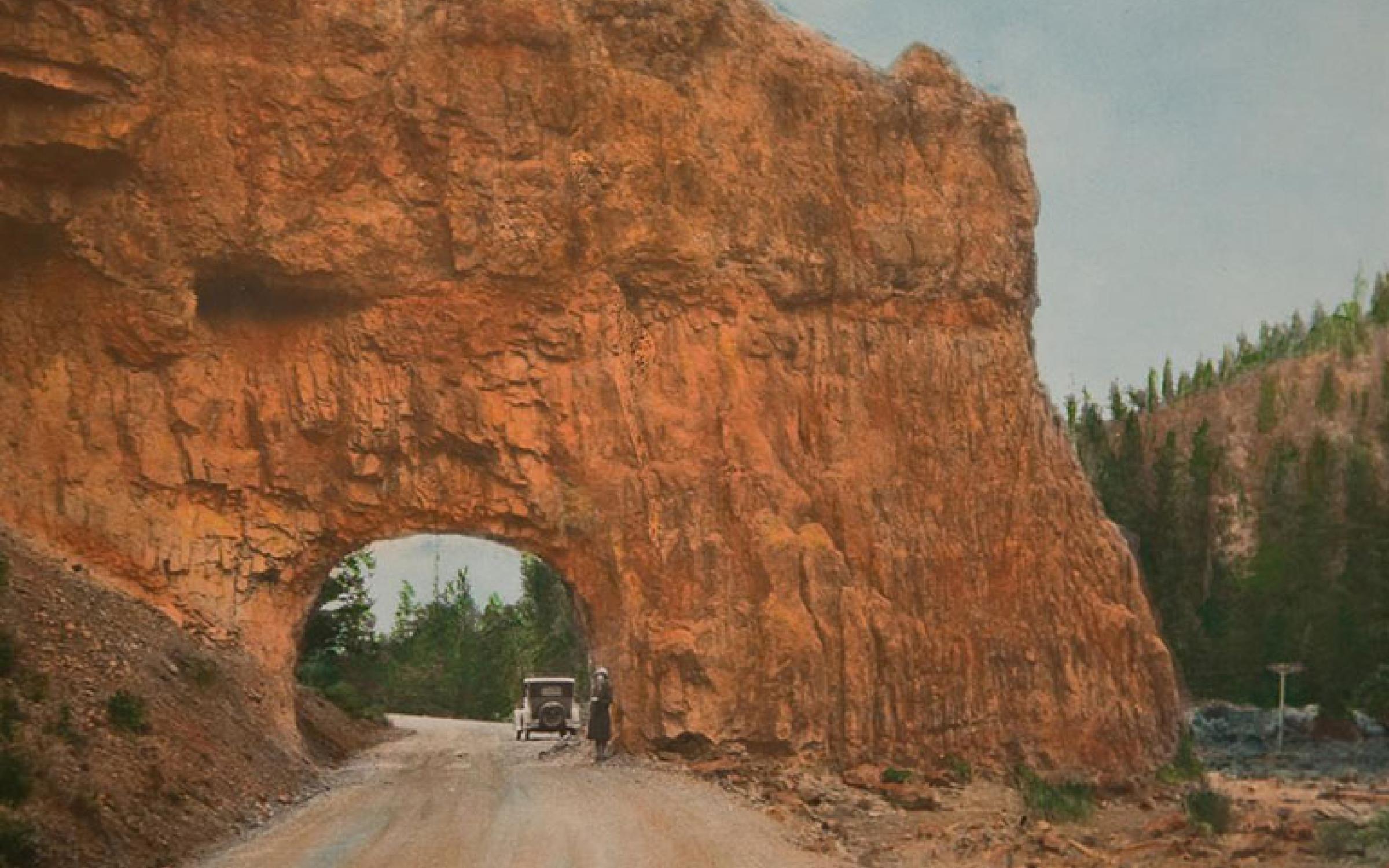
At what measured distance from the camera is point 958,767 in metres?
28.7

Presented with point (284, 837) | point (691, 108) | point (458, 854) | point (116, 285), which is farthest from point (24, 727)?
point (691, 108)

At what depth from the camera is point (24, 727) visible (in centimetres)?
1589

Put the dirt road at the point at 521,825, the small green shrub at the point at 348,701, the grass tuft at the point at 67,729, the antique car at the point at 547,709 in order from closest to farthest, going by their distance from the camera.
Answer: the dirt road at the point at 521,825 < the grass tuft at the point at 67,729 < the antique car at the point at 547,709 < the small green shrub at the point at 348,701

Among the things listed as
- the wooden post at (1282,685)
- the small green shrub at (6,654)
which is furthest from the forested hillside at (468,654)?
the small green shrub at (6,654)

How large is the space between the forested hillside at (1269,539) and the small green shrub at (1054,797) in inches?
1060

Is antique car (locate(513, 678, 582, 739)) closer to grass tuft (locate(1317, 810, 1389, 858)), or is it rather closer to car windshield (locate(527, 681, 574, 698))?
car windshield (locate(527, 681, 574, 698))

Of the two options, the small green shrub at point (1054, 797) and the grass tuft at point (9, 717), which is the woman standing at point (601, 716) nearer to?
the small green shrub at point (1054, 797)

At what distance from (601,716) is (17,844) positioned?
15.2m

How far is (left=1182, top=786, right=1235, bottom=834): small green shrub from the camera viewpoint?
19.0m

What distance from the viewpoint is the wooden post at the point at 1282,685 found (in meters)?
49.5

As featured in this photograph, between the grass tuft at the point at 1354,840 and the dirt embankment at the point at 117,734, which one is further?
the grass tuft at the point at 1354,840

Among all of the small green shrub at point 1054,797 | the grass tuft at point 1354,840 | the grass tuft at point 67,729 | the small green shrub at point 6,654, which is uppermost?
the small green shrub at point 6,654

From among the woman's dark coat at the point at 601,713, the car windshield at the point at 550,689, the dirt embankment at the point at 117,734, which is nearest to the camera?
the dirt embankment at the point at 117,734

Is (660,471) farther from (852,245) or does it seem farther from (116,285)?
(116,285)
